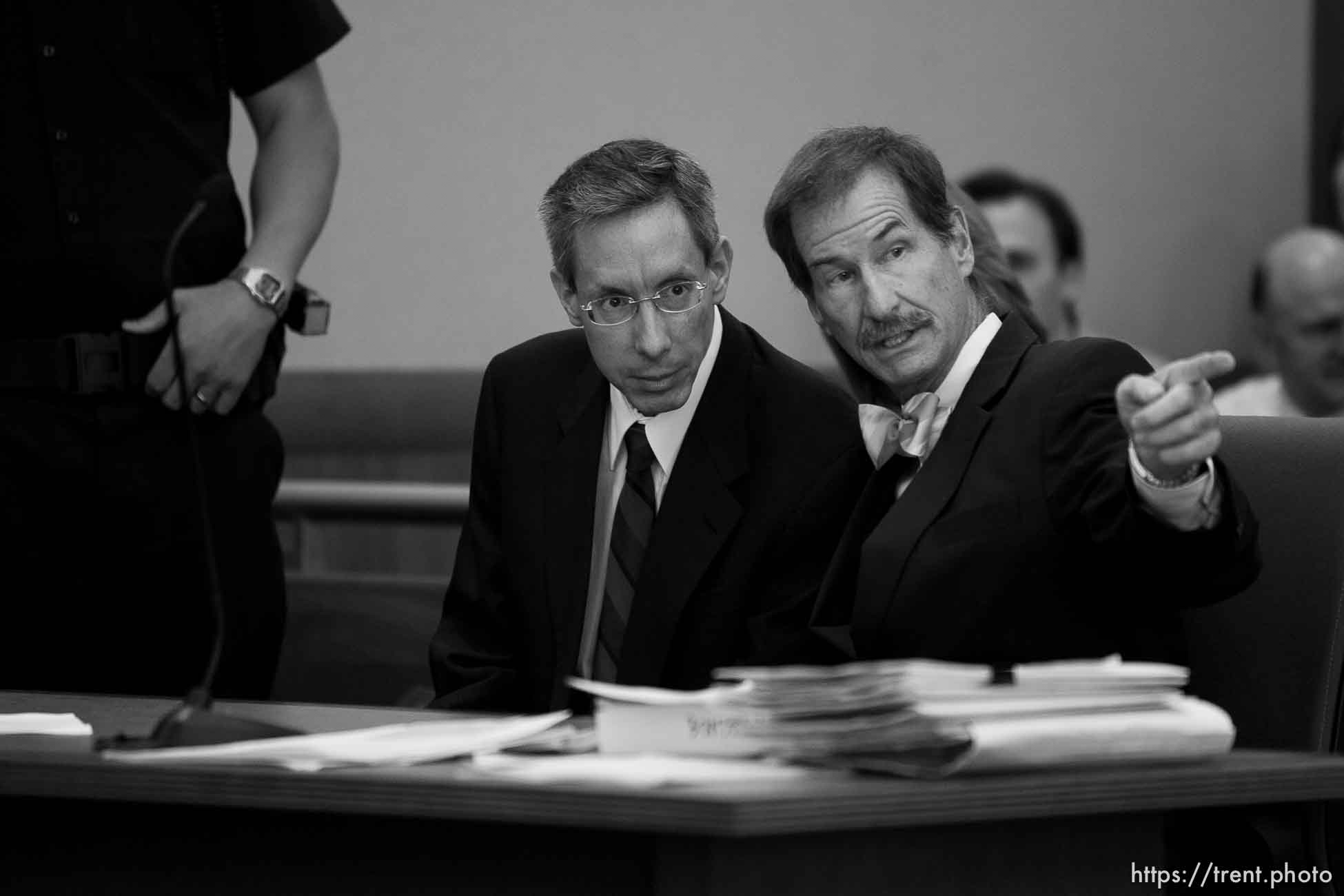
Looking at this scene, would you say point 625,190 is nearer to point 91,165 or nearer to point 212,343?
point 212,343

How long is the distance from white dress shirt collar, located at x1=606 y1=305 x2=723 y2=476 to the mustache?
264 millimetres

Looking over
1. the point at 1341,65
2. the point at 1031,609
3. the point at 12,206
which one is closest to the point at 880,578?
the point at 1031,609

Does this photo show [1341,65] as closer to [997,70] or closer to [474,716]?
[997,70]

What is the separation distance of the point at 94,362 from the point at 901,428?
3.26ft

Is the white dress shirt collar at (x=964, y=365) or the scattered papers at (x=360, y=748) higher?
the white dress shirt collar at (x=964, y=365)

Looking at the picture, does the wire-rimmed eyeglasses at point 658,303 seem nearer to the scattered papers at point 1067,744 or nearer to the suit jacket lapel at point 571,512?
the suit jacket lapel at point 571,512

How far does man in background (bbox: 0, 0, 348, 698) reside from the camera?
2.29m

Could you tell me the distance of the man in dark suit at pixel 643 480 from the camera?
2.05 meters

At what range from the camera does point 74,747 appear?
4.67ft

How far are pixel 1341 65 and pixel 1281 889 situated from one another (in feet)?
13.3

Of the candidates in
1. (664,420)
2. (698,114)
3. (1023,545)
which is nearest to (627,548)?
(664,420)

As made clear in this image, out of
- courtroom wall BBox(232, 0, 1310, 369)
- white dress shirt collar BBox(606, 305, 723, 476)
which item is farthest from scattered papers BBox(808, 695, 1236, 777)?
courtroom wall BBox(232, 0, 1310, 369)

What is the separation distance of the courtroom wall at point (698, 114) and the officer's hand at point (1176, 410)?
102 inches

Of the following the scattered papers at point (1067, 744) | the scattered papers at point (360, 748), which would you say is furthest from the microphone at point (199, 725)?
the scattered papers at point (1067, 744)
